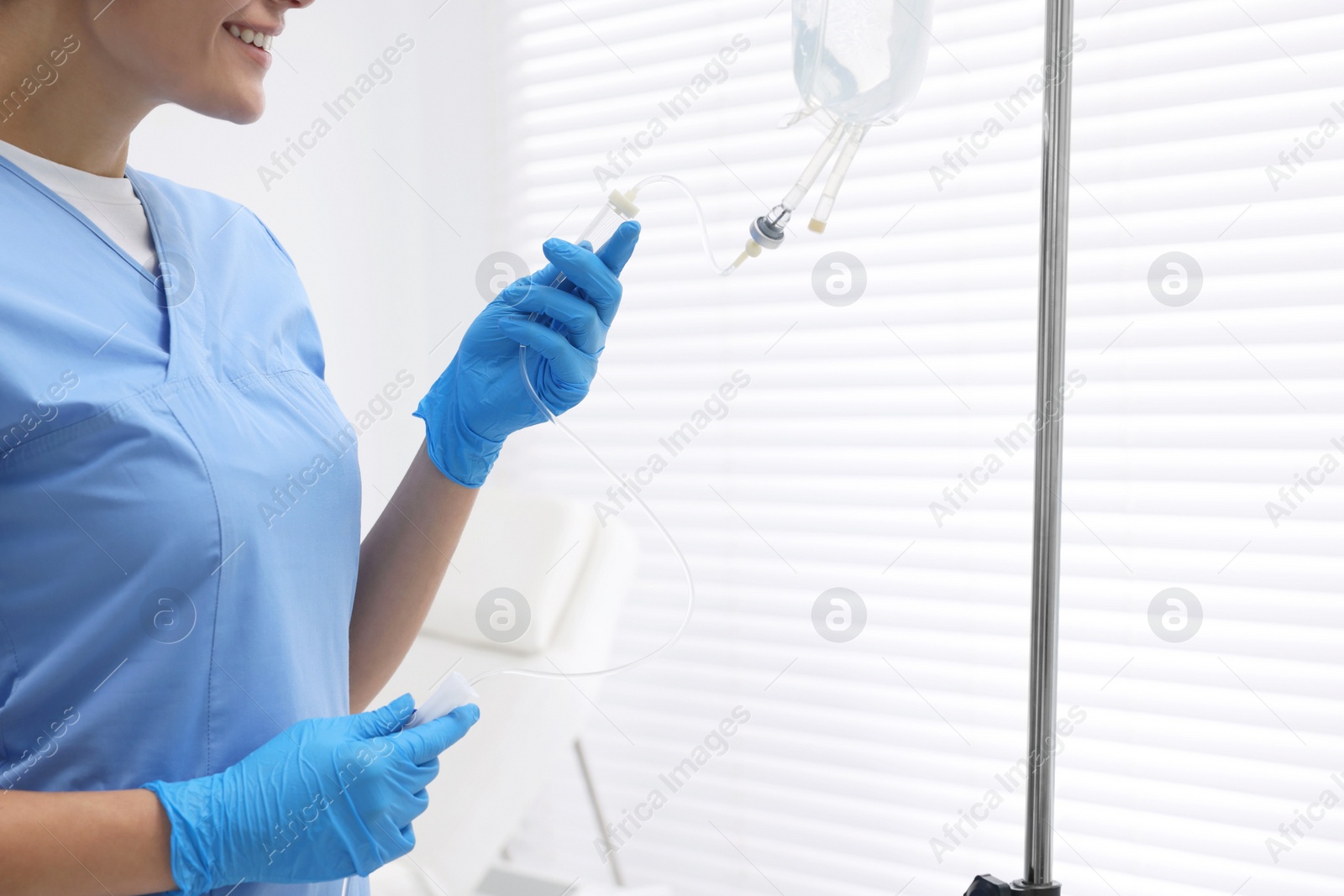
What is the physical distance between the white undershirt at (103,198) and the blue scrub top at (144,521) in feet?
0.04

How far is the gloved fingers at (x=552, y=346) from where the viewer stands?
910 millimetres

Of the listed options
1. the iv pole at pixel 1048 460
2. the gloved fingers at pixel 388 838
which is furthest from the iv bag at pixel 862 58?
the gloved fingers at pixel 388 838

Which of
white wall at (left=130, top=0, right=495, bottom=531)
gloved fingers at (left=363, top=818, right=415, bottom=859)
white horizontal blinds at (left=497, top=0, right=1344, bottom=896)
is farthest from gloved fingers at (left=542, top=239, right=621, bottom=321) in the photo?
white wall at (left=130, top=0, right=495, bottom=531)

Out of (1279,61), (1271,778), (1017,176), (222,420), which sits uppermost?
(1279,61)

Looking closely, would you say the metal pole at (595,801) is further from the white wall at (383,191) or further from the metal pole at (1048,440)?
the metal pole at (1048,440)

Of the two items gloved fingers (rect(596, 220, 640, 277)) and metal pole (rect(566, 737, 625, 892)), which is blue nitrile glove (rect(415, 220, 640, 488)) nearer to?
gloved fingers (rect(596, 220, 640, 277))

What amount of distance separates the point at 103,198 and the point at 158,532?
0.99 ft

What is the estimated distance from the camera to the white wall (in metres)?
2.08

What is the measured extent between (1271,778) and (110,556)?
1563mm

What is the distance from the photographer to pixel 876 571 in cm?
179

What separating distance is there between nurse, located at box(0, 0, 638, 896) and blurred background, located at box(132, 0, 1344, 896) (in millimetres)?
889

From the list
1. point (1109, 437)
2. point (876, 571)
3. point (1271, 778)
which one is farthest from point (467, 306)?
point (1271, 778)

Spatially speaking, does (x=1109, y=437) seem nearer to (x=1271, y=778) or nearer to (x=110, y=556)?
(x=1271, y=778)

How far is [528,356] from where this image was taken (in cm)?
96
